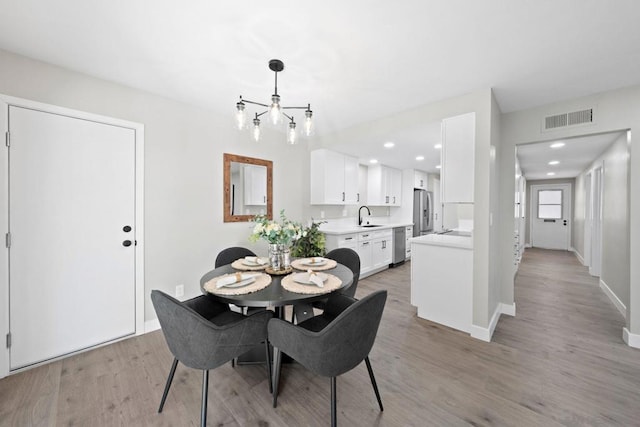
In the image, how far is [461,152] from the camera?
257 centimetres

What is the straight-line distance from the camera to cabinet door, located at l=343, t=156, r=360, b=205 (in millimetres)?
4424

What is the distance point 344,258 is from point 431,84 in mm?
1886

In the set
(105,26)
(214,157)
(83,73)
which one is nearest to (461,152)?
(214,157)

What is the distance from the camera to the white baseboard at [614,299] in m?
2.91

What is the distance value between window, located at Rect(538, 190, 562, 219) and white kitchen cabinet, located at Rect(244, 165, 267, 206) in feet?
29.8

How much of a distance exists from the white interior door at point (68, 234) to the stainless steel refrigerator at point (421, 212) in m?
5.51

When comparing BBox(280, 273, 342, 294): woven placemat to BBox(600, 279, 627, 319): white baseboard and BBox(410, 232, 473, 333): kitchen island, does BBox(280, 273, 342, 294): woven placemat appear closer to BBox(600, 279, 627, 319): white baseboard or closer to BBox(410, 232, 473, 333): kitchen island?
BBox(410, 232, 473, 333): kitchen island

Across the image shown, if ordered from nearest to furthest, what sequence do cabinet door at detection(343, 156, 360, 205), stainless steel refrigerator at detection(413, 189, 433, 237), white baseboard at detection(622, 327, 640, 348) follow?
white baseboard at detection(622, 327, 640, 348) < cabinet door at detection(343, 156, 360, 205) < stainless steel refrigerator at detection(413, 189, 433, 237)

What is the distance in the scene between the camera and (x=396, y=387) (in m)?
1.75

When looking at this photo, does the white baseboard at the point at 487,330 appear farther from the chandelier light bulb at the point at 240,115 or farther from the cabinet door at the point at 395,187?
the cabinet door at the point at 395,187

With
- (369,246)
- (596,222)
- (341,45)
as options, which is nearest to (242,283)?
(341,45)

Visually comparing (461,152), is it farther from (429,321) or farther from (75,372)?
(75,372)

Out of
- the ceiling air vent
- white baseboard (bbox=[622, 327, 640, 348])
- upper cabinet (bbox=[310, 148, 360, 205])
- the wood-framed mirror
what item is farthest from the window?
the wood-framed mirror

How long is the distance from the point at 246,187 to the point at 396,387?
2.75 metres
